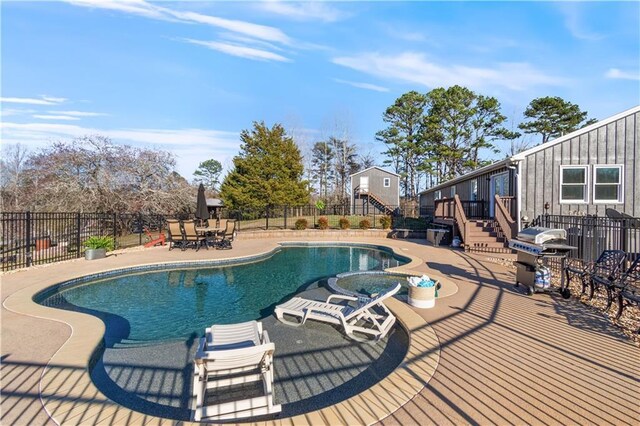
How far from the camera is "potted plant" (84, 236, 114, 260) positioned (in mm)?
10523

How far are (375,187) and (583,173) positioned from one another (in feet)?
71.4

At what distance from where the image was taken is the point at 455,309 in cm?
538

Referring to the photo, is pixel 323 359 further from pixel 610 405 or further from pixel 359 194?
pixel 359 194

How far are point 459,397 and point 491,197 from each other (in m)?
14.1

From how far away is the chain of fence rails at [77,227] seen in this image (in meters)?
9.98

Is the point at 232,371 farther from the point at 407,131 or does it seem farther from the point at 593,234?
the point at 407,131

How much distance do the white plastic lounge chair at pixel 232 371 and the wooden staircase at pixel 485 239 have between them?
34.9ft

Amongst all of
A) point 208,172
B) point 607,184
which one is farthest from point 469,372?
point 208,172

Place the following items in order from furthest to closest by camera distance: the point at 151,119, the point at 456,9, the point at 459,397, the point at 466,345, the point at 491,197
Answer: the point at 151,119, the point at 491,197, the point at 456,9, the point at 466,345, the point at 459,397

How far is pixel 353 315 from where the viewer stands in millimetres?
4824

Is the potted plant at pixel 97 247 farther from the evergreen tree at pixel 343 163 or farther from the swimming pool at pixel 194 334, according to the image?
the evergreen tree at pixel 343 163

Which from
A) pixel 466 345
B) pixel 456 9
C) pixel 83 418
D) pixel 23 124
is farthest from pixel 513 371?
pixel 23 124

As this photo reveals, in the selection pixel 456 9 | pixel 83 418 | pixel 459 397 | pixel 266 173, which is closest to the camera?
pixel 83 418

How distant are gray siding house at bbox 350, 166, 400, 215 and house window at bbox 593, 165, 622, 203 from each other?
21021mm
